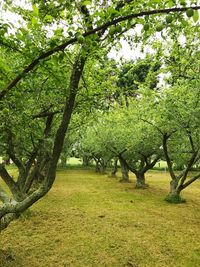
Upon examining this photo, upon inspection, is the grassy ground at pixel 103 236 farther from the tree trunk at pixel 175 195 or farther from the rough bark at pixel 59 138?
the rough bark at pixel 59 138

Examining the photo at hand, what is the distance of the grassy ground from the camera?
9156mm

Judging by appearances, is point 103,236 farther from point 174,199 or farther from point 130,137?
point 130,137

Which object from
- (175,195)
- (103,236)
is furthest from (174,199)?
(103,236)

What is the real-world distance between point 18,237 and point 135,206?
827 centimetres

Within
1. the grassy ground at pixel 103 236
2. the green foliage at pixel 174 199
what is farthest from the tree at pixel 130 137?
the grassy ground at pixel 103 236

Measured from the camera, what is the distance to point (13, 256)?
9102mm

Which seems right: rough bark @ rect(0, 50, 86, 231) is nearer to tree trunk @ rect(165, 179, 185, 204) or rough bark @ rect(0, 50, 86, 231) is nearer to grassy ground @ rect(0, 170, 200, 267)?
grassy ground @ rect(0, 170, 200, 267)

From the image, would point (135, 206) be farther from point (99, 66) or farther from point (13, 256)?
point (13, 256)

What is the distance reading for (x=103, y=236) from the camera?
11.5 metres

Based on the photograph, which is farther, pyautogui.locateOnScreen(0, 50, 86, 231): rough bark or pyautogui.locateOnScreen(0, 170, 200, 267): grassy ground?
pyautogui.locateOnScreen(0, 170, 200, 267): grassy ground

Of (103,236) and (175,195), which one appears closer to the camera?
(103,236)

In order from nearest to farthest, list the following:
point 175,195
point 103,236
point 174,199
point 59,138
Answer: point 59,138 → point 103,236 → point 174,199 → point 175,195

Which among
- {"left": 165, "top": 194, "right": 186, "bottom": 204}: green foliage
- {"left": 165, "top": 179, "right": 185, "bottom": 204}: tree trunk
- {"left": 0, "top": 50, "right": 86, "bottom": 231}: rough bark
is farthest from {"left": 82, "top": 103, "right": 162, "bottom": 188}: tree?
{"left": 0, "top": 50, "right": 86, "bottom": 231}: rough bark

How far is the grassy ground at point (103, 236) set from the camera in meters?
9.16
